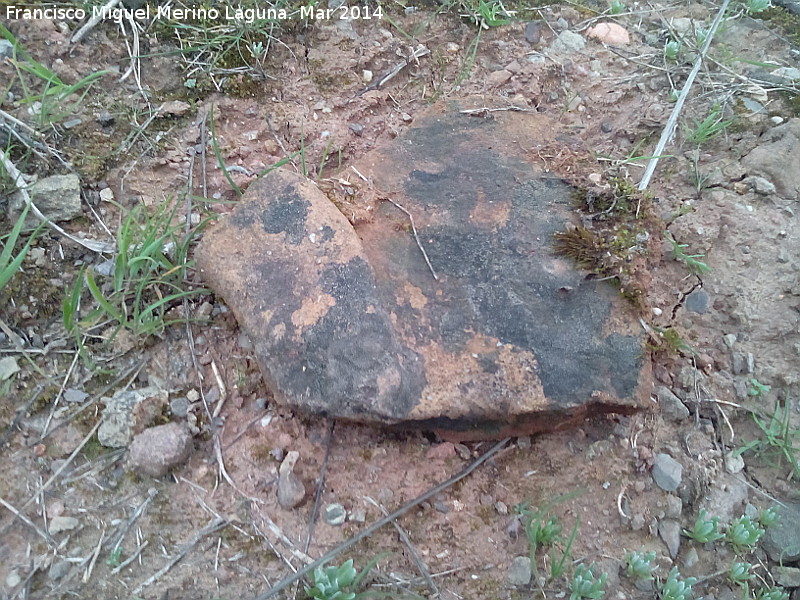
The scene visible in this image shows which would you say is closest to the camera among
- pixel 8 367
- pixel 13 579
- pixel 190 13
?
pixel 13 579

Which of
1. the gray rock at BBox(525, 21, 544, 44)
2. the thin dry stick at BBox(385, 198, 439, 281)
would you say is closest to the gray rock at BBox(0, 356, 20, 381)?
the thin dry stick at BBox(385, 198, 439, 281)

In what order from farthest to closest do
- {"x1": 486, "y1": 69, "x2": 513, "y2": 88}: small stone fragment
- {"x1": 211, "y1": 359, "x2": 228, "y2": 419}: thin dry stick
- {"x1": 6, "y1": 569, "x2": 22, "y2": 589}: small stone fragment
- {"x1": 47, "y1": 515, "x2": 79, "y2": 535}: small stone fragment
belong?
{"x1": 486, "y1": 69, "x2": 513, "y2": 88}: small stone fragment → {"x1": 211, "y1": 359, "x2": 228, "y2": 419}: thin dry stick → {"x1": 47, "y1": 515, "x2": 79, "y2": 535}: small stone fragment → {"x1": 6, "y1": 569, "x2": 22, "y2": 589}: small stone fragment

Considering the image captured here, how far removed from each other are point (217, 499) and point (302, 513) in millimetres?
248

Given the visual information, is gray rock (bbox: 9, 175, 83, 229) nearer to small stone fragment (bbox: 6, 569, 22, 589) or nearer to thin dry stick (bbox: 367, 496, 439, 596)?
small stone fragment (bbox: 6, 569, 22, 589)

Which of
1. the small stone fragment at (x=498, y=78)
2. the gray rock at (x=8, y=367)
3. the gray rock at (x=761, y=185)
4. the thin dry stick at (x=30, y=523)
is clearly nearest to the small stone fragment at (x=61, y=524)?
the thin dry stick at (x=30, y=523)

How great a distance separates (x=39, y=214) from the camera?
83.7 inches

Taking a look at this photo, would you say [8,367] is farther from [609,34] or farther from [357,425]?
[609,34]

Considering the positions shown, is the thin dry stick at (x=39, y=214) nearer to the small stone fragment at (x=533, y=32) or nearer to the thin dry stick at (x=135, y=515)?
the thin dry stick at (x=135, y=515)

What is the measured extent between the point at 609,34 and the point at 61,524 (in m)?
3.15

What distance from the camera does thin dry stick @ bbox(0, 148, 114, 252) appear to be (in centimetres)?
213

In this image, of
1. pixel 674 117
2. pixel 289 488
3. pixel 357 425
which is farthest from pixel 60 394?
pixel 674 117

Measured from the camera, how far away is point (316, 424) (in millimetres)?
1854

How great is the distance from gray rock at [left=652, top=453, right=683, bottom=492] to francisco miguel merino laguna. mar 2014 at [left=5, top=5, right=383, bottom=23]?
2377mm

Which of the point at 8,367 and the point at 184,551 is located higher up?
the point at 8,367
